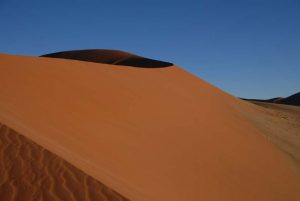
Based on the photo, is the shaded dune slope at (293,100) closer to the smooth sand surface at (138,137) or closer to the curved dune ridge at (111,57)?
the curved dune ridge at (111,57)

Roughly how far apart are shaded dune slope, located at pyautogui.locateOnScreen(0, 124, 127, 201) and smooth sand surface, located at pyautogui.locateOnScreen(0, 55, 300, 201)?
0.80 feet

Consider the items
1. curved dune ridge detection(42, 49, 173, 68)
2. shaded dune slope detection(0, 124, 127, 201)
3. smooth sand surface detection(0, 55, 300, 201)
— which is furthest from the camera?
curved dune ridge detection(42, 49, 173, 68)

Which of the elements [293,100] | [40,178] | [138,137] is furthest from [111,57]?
[293,100]

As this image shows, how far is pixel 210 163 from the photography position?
28.6 feet

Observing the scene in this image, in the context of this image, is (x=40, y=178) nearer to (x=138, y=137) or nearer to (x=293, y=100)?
(x=138, y=137)

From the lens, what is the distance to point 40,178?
4668 mm

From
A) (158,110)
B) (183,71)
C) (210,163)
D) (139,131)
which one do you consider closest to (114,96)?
(158,110)

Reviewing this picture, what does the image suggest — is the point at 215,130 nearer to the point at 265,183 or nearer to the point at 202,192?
the point at 265,183

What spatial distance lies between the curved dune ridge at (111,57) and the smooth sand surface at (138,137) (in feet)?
45.8

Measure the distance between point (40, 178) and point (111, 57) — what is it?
94.3 feet

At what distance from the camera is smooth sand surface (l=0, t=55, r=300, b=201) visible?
6465 mm

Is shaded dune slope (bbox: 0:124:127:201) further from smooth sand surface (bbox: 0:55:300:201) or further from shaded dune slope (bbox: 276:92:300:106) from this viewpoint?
shaded dune slope (bbox: 276:92:300:106)

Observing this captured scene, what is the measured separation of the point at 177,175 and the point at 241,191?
1.49m

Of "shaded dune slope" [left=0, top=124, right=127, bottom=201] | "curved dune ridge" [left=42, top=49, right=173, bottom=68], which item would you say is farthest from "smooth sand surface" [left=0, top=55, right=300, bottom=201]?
"curved dune ridge" [left=42, top=49, right=173, bottom=68]
